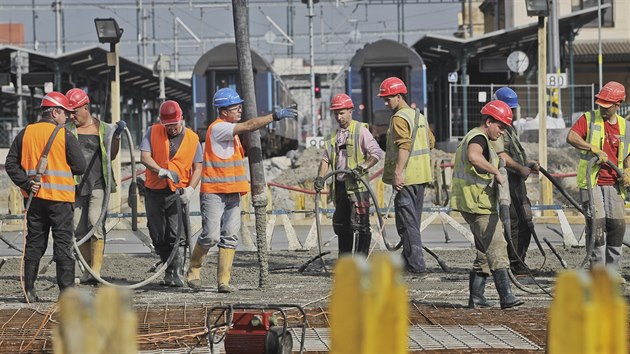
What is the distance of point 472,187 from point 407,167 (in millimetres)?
2485

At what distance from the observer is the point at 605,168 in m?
10.6

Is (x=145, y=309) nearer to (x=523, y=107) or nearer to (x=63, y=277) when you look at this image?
(x=63, y=277)

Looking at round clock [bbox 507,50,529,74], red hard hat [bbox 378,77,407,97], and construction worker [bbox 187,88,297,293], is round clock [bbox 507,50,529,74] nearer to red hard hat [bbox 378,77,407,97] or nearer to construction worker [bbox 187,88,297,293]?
red hard hat [bbox 378,77,407,97]

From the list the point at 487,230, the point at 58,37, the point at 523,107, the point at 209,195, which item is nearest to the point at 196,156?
the point at 209,195

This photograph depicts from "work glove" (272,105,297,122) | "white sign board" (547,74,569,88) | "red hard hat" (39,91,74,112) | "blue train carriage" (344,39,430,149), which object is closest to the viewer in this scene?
"red hard hat" (39,91,74,112)

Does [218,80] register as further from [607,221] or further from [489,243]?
[489,243]

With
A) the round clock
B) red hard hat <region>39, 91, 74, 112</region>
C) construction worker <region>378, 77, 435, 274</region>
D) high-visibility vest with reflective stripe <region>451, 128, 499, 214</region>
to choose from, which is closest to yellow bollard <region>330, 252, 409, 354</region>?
high-visibility vest with reflective stripe <region>451, 128, 499, 214</region>

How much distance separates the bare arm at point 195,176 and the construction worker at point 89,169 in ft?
2.44

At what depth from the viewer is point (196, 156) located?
1127 cm

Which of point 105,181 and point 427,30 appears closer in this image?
point 105,181

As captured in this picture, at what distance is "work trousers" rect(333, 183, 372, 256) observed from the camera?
1173 cm

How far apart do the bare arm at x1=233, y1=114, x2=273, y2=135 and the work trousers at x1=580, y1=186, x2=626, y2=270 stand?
2.90m

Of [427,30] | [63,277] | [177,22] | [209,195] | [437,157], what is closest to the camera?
[63,277]

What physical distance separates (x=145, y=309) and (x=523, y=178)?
407 cm
